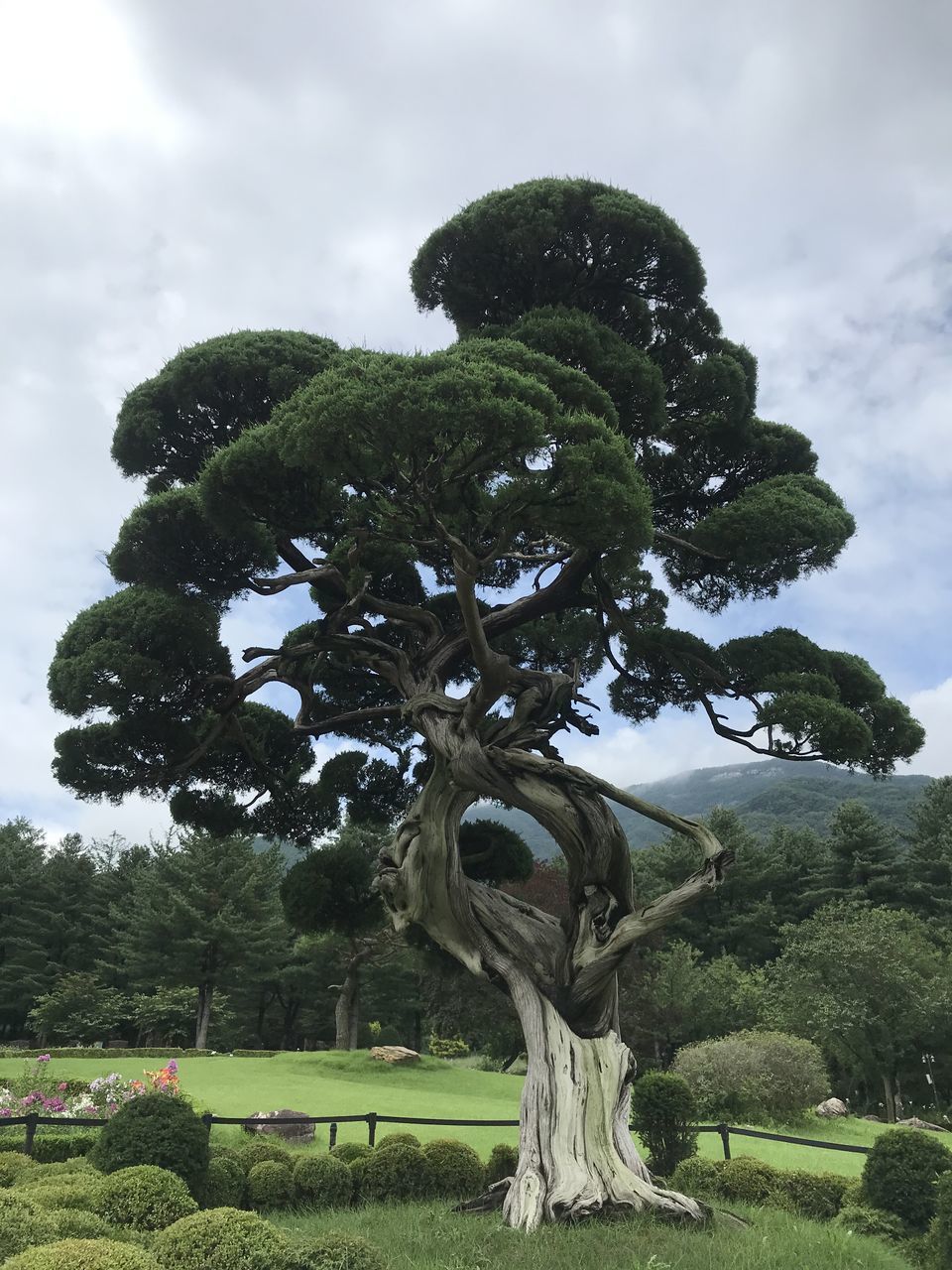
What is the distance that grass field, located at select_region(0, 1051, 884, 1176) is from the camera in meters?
13.1

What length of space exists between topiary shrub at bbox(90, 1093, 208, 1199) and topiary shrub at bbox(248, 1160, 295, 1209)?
0.89 m

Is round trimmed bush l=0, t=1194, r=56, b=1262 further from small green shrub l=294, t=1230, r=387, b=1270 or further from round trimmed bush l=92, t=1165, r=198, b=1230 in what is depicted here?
round trimmed bush l=92, t=1165, r=198, b=1230

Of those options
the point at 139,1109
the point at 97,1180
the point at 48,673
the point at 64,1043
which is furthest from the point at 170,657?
the point at 64,1043

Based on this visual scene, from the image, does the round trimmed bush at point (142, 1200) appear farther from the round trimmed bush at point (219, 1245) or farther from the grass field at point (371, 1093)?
the grass field at point (371, 1093)

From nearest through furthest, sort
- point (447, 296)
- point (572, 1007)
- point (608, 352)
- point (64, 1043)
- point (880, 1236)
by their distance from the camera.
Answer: point (880, 1236) < point (572, 1007) < point (608, 352) < point (447, 296) < point (64, 1043)

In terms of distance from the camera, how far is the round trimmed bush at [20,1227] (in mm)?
3597

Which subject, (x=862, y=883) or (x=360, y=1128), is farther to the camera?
(x=862, y=883)

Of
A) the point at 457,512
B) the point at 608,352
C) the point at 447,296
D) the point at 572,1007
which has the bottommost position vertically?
the point at 572,1007

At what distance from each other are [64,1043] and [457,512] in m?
32.0

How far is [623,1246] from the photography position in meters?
5.27

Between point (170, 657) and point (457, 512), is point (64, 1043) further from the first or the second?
point (457, 512)

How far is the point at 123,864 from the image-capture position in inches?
1580

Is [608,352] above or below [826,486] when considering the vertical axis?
above

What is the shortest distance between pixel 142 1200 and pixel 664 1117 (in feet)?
15.8
